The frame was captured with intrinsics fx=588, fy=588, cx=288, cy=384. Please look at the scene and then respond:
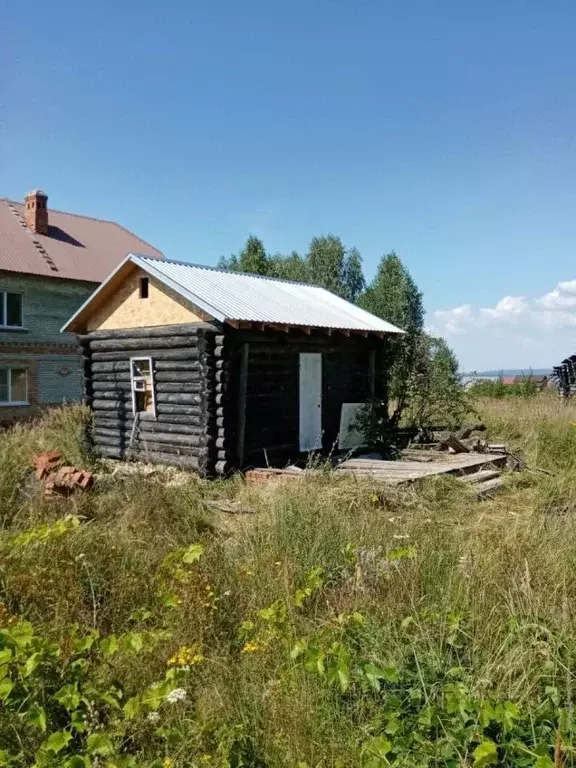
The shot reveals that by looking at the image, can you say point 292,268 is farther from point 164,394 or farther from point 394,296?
point 164,394

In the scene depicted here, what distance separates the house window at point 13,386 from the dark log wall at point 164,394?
10.5m

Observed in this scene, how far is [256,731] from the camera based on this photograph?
3.29 metres

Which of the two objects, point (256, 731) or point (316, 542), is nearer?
point (256, 731)

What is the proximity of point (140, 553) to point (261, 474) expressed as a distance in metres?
5.57

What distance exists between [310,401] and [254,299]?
106 inches

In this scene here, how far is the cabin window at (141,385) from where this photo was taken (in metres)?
13.6

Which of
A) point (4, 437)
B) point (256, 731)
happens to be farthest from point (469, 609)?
point (4, 437)

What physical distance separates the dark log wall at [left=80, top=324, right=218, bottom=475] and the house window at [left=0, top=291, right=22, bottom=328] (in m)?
10.6

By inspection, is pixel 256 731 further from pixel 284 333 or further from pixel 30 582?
pixel 284 333

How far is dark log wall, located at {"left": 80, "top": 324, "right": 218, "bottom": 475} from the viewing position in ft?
38.6

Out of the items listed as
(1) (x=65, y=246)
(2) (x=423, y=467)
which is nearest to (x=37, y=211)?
(1) (x=65, y=246)

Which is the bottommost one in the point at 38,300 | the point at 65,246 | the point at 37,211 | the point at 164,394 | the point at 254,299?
the point at 164,394

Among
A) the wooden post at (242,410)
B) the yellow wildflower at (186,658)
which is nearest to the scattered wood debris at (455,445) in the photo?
the wooden post at (242,410)

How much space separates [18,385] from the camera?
952 inches
